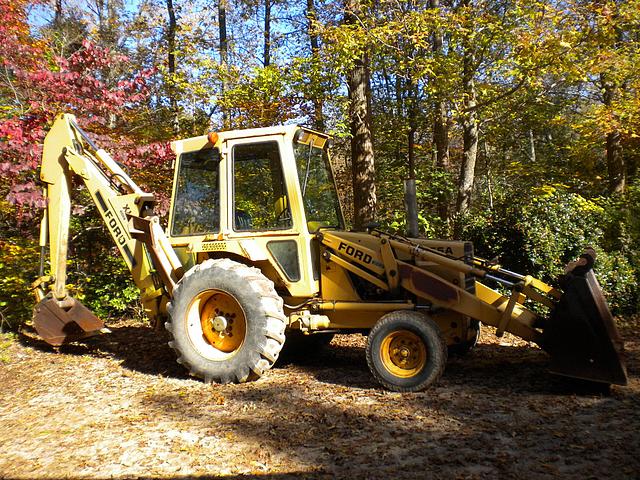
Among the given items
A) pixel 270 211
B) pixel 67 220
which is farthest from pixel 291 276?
pixel 67 220

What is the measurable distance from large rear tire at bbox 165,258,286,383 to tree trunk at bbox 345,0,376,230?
15.8 ft

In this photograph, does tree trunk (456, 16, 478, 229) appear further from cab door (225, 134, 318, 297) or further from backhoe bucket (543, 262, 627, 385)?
backhoe bucket (543, 262, 627, 385)

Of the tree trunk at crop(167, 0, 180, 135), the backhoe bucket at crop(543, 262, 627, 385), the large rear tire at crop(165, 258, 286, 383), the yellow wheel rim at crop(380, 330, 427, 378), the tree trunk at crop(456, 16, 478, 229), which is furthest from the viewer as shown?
the tree trunk at crop(167, 0, 180, 135)

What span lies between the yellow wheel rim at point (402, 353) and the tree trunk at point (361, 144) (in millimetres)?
5113

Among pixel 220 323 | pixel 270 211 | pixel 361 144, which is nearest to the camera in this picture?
pixel 220 323

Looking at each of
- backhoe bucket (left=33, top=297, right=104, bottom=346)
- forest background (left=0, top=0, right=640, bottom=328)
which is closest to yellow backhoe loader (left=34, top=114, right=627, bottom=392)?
backhoe bucket (left=33, top=297, right=104, bottom=346)

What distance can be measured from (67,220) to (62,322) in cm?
133

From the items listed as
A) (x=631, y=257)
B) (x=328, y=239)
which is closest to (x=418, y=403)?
(x=328, y=239)

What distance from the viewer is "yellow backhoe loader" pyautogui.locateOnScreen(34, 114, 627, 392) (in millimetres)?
4867

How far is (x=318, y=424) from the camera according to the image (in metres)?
4.19

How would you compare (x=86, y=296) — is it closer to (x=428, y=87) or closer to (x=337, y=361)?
(x=337, y=361)

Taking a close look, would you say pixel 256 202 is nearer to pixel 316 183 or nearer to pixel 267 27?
pixel 316 183

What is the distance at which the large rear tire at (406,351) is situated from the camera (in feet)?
15.7

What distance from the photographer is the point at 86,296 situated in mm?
9445
